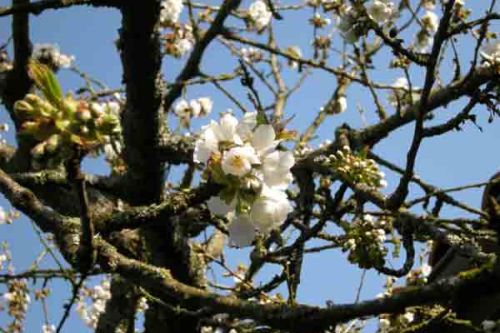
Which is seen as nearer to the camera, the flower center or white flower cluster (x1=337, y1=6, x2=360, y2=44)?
the flower center

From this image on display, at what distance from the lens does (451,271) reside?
273 centimetres

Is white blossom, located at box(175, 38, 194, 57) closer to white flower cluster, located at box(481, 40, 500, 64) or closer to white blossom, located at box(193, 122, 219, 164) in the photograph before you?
white flower cluster, located at box(481, 40, 500, 64)

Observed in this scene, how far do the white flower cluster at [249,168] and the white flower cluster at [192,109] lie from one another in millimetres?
3677

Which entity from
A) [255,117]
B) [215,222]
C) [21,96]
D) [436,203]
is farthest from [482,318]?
[21,96]

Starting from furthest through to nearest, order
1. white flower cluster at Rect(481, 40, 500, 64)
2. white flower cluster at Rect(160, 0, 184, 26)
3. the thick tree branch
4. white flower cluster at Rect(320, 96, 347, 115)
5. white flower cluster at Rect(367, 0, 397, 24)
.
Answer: white flower cluster at Rect(320, 96, 347, 115), white flower cluster at Rect(160, 0, 184, 26), white flower cluster at Rect(367, 0, 397, 24), white flower cluster at Rect(481, 40, 500, 64), the thick tree branch

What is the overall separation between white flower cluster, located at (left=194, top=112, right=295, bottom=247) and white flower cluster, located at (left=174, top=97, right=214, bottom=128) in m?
3.68

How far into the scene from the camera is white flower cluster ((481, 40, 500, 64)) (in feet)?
7.51

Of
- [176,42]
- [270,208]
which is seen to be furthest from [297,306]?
[176,42]

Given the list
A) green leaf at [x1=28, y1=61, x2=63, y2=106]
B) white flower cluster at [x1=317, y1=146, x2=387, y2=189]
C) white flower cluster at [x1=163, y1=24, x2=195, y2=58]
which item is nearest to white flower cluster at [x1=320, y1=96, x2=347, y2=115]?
white flower cluster at [x1=163, y1=24, x2=195, y2=58]

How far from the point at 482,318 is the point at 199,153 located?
1.41m

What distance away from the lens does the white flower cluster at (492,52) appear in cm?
229

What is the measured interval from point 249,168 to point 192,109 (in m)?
4.24

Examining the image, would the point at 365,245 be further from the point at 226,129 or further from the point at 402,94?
the point at 402,94

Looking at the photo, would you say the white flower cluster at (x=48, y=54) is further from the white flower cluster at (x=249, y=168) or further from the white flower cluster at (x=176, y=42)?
the white flower cluster at (x=249, y=168)
